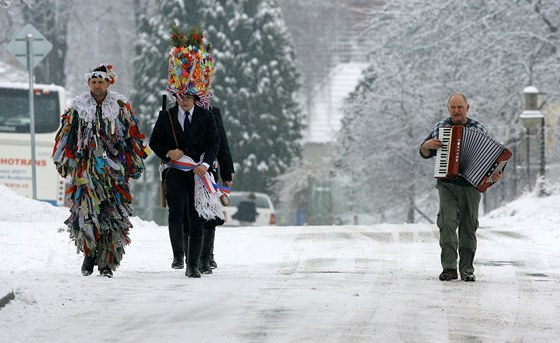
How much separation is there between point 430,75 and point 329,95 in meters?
66.1

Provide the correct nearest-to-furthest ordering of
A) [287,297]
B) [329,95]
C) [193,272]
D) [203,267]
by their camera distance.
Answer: [287,297]
[193,272]
[203,267]
[329,95]

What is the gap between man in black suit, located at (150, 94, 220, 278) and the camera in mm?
12375

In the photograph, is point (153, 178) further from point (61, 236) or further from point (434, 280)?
point (434, 280)

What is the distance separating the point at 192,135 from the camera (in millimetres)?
12438

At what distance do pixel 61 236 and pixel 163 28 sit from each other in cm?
4338

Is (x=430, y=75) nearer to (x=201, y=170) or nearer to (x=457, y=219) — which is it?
(x=457, y=219)

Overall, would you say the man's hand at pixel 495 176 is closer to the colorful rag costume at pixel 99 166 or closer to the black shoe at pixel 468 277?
the black shoe at pixel 468 277

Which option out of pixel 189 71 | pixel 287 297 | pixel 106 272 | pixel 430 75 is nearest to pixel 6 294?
pixel 287 297

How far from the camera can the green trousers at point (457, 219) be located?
12484 millimetres

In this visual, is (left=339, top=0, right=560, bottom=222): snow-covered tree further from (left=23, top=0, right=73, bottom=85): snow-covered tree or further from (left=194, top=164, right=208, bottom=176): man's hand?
(left=194, top=164, right=208, bottom=176): man's hand

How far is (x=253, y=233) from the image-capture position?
20516 millimetres

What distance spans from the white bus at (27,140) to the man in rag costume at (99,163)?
19693 mm

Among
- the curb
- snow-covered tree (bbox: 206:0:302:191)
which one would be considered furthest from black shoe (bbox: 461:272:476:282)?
snow-covered tree (bbox: 206:0:302:191)

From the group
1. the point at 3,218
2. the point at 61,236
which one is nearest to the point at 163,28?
the point at 3,218
